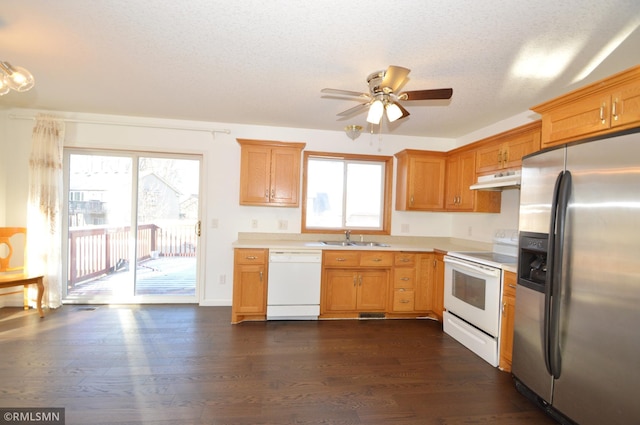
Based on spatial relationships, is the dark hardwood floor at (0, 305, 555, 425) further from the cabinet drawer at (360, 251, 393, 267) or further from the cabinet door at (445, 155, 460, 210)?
the cabinet door at (445, 155, 460, 210)

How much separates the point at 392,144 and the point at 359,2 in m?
2.74

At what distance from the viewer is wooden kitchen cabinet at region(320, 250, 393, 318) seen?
3398 millimetres

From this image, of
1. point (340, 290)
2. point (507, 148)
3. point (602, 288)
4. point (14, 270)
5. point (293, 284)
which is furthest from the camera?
point (340, 290)

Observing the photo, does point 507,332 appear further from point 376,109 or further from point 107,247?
point 107,247

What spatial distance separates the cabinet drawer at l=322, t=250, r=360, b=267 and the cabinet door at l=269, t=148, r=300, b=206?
32.8 inches

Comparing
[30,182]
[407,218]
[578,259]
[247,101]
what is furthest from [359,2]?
[30,182]

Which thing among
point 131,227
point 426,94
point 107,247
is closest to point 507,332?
point 426,94

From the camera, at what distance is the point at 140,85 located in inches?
105

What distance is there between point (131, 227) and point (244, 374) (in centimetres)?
268

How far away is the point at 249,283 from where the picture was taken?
3.28 metres

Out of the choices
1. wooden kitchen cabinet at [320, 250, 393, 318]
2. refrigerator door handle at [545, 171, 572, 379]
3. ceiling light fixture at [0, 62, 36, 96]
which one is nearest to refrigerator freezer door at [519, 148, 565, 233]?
refrigerator door handle at [545, 171, 572, 379]

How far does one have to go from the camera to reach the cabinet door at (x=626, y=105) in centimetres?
158

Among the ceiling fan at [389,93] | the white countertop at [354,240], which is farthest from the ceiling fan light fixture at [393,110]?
the white countertop at [354,240]

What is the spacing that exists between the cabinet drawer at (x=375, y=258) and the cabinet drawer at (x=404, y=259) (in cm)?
7
